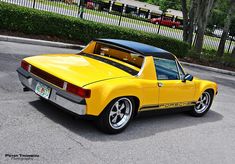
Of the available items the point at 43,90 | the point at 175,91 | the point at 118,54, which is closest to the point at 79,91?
the point at 43,90

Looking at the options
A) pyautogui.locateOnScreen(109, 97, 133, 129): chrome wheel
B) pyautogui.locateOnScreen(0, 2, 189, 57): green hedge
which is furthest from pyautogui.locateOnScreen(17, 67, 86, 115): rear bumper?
pyautogui.locateOnScreen(0, 2, 189, 57): green hedge

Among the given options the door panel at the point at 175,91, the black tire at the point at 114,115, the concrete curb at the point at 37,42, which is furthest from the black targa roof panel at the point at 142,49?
the concrete curb at the point at 37,42

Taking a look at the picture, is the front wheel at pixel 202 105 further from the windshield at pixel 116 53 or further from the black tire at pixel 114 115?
A: the black tire at pixel 114 115

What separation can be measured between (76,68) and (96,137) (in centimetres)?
111

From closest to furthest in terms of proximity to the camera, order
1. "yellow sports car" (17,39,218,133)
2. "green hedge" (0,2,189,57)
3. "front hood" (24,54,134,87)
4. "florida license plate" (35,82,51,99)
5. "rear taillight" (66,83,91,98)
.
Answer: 1. "rear taillight" (66,83,91,98)
2. "yellow sports car" (17,39,218,133)
3. "front hood" (24,54,134,87)
4. "florida license plate" (35,82,51,99)
5. "green hedge" (0,2,189,57)

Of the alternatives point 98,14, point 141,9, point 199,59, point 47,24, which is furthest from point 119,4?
point 47,24

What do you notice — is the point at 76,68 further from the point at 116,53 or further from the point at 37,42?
the point at 37,42

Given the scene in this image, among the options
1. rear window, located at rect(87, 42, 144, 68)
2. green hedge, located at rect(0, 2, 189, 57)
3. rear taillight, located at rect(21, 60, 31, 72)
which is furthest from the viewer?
green hedge, located at rect(0, 2, 189, 57)

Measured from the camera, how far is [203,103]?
26.2 feet

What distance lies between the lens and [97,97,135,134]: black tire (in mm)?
5469

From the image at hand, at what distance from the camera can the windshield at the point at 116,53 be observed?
635 cm

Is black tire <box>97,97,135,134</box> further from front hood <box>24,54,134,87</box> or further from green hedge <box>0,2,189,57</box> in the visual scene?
green hedge <box>0,2,189,57</box>

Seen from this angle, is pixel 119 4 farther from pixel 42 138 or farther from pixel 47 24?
pixel 42 138

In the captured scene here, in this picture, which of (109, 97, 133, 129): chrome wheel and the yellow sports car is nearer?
the yellow sports car
